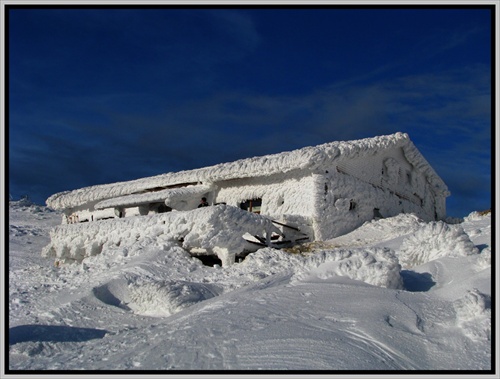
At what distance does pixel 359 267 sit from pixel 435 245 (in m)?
2.07

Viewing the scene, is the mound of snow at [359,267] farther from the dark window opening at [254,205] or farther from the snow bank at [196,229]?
the dark window opening at [254,205]

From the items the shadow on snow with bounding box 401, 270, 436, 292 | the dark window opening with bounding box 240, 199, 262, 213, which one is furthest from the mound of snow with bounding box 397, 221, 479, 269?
the dark window opening with bounding box 240, 199, 262, 213

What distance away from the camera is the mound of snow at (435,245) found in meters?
10.5

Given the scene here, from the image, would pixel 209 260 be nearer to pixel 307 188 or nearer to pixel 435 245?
pixel 307 188

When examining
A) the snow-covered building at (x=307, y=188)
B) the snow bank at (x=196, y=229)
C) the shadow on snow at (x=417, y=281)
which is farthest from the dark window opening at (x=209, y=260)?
the shadow on snow at (x=417, y=281)

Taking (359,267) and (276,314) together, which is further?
(359,267)

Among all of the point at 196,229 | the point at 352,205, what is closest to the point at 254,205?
the point at 352,205

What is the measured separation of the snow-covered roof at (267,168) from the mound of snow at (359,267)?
813 centimetres

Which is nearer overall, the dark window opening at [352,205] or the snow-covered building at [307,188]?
the snow-covered building at [307,188]

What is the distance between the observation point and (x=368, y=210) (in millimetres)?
20766

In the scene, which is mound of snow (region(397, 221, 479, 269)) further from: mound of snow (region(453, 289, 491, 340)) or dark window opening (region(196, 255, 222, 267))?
dark window opening (region(196, 255, 222, 267))

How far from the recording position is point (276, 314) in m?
8.10

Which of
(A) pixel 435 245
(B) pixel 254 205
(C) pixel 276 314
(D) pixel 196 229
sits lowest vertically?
(C) pixel 276 314

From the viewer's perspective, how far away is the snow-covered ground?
6715 mm
